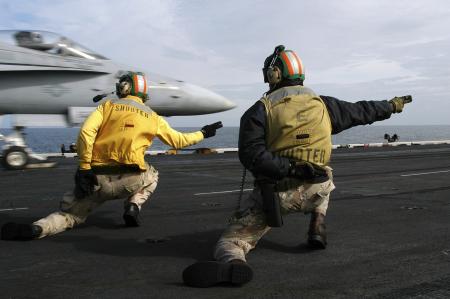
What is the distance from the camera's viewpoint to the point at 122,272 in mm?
4031

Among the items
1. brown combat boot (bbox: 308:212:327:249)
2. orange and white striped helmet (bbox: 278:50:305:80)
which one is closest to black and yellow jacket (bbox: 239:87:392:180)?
orange and white striped helmet (bbox: 278:50:305:80)

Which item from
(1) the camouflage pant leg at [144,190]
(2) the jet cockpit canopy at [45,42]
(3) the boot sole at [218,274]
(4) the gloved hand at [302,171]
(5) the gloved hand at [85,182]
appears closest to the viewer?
(3) the boot sole at [218,274]

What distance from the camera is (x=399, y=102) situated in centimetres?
485

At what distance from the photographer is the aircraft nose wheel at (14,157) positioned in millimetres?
13891

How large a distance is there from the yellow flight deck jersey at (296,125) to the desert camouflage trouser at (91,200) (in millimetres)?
2194

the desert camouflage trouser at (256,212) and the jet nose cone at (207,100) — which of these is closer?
the desert camouflage trouser at (256,212)

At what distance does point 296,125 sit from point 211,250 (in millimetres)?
1589

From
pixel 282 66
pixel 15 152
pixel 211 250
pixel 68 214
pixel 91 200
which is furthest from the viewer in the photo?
pixel 15 152

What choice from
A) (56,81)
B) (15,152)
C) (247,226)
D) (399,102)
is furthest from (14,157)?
(399,102)

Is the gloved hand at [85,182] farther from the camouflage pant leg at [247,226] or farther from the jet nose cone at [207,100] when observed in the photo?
the jet nose cone at [207,100]

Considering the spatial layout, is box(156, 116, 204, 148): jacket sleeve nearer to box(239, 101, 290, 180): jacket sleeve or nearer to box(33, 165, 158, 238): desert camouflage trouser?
box(33, 165, 158, 238): desert camouflage trouser

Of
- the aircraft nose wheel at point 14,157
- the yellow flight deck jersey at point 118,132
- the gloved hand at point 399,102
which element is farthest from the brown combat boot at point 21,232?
the aircraft nose wheel at point 14,157

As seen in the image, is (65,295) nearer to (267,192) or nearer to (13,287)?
(13,287)

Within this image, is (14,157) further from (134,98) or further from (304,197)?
(304,197)
